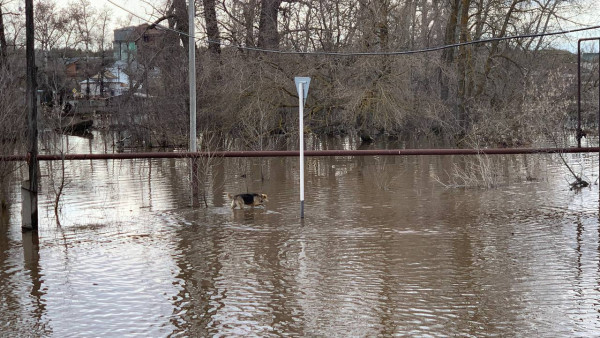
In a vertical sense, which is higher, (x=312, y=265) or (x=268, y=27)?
(x=268, y=27)

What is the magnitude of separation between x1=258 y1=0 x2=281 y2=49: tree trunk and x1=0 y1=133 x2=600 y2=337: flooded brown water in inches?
530

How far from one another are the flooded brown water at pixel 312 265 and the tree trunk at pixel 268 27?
13472mm

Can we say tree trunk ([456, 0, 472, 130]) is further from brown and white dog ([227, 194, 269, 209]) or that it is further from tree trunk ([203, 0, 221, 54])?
brown and white dog ([227, 194, 269, 209])

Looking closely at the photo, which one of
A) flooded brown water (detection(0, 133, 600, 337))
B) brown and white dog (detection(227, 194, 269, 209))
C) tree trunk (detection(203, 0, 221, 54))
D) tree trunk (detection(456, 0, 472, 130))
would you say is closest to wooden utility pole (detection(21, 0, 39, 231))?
flooded brown water (detection(0, 133, 600, 337))

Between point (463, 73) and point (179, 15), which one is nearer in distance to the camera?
point (179, 15)

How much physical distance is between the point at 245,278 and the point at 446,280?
244cm

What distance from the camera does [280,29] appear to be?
3073 centimetres

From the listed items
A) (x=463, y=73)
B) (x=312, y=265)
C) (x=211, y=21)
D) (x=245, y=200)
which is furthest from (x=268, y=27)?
(x=312, y=265)

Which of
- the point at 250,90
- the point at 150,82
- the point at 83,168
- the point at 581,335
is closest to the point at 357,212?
the point at 581,335

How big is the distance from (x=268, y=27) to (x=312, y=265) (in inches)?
858

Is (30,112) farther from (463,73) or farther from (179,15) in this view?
(463,73)

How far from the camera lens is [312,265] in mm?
9695

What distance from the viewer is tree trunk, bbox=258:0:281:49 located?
30.2 m

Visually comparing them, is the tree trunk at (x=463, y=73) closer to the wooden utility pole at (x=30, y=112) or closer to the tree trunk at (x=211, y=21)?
the tree trunk at (x=211, y=21)
